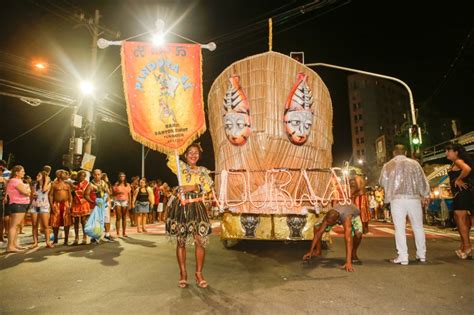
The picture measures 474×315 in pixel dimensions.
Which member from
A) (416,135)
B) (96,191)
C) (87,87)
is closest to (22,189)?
(96,191)

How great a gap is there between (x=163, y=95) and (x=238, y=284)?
8.98 feet

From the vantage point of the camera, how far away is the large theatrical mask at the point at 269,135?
602 centimetres

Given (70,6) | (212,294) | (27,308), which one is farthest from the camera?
(70,6)

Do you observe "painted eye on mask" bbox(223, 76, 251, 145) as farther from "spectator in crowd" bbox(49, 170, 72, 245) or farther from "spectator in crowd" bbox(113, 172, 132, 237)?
"spectator in crowd" bbox(49, 170, 72, 245)

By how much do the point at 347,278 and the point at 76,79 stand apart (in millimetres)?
12883

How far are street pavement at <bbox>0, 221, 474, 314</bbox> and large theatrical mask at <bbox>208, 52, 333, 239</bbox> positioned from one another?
738 millimetres

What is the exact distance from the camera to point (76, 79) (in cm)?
1334

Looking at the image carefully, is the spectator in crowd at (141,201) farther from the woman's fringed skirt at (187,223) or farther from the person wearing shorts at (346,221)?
the person wearing shorts at (346,221)

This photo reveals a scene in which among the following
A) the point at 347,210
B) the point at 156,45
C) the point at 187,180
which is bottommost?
the point at 347,210

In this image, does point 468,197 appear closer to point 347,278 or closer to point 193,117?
point 347,278

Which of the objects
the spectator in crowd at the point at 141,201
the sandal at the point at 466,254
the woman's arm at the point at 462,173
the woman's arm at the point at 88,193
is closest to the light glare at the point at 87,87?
the spectator in crowd at the point at 141,201

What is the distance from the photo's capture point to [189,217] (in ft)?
14.1

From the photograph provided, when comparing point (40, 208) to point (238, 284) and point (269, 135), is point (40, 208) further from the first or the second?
point (238, 284)

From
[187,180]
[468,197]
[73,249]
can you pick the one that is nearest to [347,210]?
[468,197]
